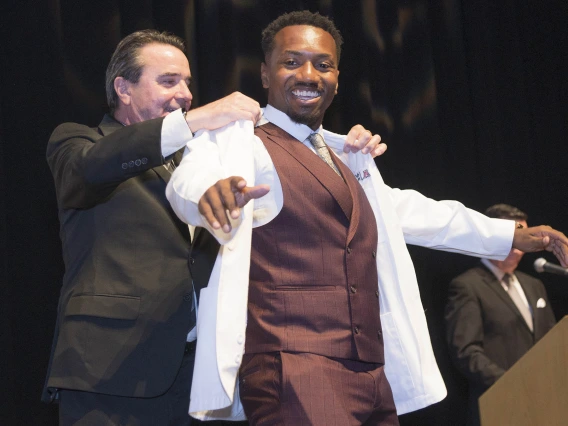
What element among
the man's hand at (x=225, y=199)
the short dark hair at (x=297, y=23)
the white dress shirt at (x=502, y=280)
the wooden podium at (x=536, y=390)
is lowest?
the wooden podium at (x=536, y=390)

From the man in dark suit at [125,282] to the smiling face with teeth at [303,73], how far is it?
0.23 m

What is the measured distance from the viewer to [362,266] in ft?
6.40

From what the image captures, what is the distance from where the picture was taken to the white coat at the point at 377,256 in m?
1.68

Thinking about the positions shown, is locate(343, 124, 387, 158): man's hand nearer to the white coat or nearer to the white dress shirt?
the white coat

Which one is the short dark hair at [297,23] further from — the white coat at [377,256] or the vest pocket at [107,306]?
the vest pocket at [107,306]

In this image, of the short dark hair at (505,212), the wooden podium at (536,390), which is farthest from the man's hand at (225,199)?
the short dark hair at (505,212)

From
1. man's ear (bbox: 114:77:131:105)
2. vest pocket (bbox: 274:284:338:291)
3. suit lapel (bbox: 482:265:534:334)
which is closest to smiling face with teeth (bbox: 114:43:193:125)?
man's ear (bbox: 114:77:131:105)

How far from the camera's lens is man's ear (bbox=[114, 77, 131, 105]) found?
237 cm

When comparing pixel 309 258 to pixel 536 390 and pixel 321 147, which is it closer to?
pixel 321 147

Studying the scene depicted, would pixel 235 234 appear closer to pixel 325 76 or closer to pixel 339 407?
pixel 339 407

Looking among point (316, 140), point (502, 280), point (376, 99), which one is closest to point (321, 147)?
point (316, 140)

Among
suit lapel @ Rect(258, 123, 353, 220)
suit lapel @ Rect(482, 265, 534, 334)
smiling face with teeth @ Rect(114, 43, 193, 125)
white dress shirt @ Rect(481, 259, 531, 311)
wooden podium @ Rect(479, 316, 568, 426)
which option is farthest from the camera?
white dress shirt @ Rect(481, 259, 531, 311)

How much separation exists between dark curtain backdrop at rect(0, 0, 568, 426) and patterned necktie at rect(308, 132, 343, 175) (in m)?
1.15

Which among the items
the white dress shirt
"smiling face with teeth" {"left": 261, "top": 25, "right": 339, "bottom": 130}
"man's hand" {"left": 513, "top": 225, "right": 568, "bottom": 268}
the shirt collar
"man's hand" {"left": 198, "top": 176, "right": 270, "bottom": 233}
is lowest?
the white dress shirt
